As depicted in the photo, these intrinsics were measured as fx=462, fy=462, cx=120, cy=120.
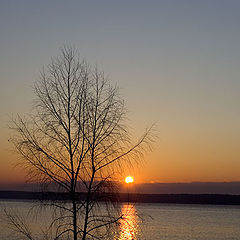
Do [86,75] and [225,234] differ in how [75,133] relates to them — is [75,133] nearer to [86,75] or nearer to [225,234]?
[86,75]

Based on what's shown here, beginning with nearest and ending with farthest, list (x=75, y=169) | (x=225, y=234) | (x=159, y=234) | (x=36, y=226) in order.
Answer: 1. (x=75, y=169)
2. (x=36, y=226)
3. (x=159, y=234)
4. (x=225, y=234)

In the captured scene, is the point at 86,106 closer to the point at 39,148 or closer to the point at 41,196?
the point at 39,148

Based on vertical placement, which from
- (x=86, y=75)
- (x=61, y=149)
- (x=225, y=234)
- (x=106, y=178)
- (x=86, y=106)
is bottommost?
(x=225, y=234)

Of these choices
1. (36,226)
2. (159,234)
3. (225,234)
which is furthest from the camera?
(225,234)

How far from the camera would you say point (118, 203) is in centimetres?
1391

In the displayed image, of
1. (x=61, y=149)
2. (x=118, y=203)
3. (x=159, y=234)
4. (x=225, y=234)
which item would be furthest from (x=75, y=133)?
(x=225, y=234)

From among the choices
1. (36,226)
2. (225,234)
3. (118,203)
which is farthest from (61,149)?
(225,234)

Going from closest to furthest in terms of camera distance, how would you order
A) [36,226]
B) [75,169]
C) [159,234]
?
[75,169], [36,226], [159,234]

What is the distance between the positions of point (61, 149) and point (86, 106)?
1495 mm

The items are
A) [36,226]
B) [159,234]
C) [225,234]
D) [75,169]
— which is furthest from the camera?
[225,234]

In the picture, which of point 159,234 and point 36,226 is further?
point 159,234

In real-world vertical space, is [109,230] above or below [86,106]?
below

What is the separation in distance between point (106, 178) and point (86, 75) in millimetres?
3198

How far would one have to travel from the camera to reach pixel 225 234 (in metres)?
71.9
